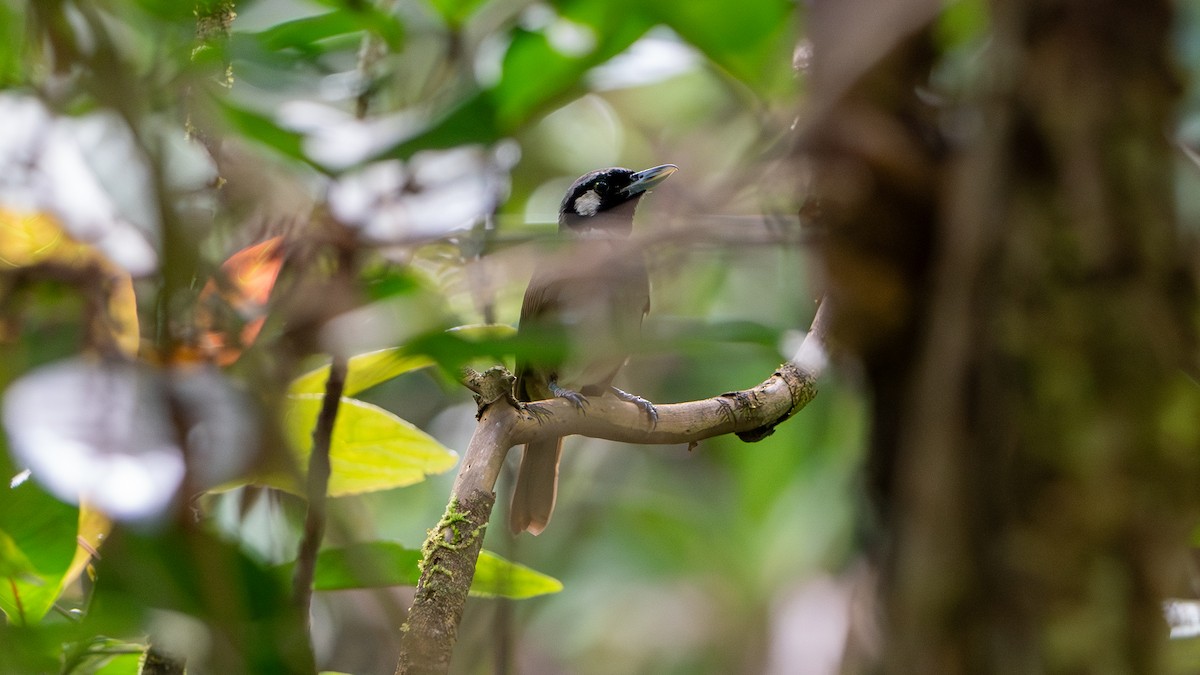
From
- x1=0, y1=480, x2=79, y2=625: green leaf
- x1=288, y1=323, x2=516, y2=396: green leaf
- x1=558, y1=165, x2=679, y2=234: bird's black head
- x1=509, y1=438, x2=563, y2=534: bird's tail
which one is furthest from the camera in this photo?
x1=558, y1=165, x2=679, y2=234: bird's black head

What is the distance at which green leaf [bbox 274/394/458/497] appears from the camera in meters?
1.92

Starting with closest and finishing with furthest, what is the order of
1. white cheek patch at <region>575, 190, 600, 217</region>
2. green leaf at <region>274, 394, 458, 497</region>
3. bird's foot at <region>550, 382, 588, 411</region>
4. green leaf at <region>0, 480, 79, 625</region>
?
1. green leaf at <region>0, 480, 79, 625</region>
2. green leaf at <region>274, 394, 458, 497</region>
3. bird's foot at <region>550, 382, 588, 411</region>
4. white cheek patch at <region>575, 190, 600, 217</region>

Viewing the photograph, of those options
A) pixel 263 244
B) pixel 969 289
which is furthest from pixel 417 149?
pixel 969 289

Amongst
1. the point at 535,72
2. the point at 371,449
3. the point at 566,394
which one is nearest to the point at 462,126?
the point at 535,72

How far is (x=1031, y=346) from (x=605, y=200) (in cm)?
347

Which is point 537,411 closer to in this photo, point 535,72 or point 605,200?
point 535,72

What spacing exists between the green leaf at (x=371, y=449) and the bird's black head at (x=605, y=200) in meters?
2.38

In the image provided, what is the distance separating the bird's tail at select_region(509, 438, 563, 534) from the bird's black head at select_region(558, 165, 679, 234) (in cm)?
105

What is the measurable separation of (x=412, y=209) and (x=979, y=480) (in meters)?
0.82

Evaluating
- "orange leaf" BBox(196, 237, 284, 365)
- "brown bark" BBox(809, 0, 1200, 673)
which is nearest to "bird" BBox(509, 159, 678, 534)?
"brown bark" BBox(809, 0, 1200, 673)

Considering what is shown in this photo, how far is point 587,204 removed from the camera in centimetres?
443

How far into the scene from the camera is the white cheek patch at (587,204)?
4390 mm

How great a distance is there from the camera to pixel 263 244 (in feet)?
5.05

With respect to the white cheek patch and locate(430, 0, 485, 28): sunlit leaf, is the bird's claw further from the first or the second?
the white cheek patch
